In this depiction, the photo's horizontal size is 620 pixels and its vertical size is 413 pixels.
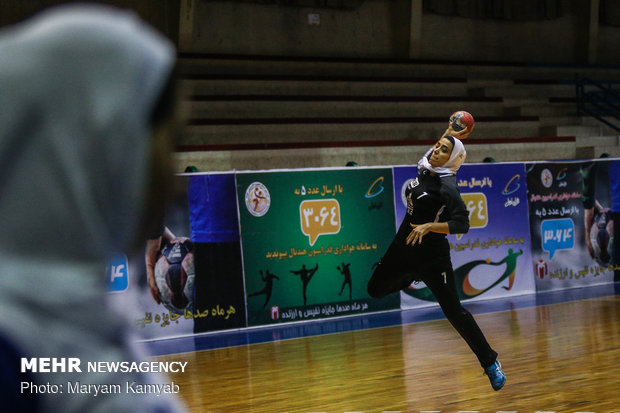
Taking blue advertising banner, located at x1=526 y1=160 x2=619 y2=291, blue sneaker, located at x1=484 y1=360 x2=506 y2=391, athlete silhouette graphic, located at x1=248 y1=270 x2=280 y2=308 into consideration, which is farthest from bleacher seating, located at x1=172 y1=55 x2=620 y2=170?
blue sneaker, located at x1=484 y1=360 x2=506 y2=391

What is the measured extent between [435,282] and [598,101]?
11.6 metres

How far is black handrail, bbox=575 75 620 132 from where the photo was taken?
14.3m

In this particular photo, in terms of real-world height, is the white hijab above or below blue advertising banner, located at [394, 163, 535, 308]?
above

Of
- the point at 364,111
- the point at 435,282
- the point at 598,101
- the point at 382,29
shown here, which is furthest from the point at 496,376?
the point at 598,101

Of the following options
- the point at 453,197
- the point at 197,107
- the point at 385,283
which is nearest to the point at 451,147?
the point at 453,197

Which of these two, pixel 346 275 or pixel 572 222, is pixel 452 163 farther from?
pixel 572 222

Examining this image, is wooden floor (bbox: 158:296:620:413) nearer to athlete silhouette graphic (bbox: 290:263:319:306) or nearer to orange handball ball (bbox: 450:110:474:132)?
athlete silhouette graphic (bbox: 290:263:319:306)

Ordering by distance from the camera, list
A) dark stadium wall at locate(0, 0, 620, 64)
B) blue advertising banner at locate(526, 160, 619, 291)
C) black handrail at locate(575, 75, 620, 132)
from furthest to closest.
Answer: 1. black handrail at locate(575, 75, 620, 132)
2. dark stadium wall at locate(0, 0, 620, 64)
3. blue advertising banner at locate(526, 160, 619, 291)

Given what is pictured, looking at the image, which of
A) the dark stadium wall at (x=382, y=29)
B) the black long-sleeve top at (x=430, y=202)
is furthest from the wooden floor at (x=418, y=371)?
the dark stadium wall at (x=382, y=29)

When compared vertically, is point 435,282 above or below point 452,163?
below

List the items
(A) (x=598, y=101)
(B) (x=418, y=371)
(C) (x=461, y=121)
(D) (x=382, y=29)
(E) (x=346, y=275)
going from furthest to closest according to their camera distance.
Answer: (A) (x=598, y=101) < (D) (x=382, y=29) < (E) (x=346, y=275) < (B) (x=418, y=371) < (C) (x=461, y=121)

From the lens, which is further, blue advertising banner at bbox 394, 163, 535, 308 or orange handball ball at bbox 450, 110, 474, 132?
blue advertising banner at bbox 394, 163, 535, 308

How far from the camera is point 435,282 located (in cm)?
507

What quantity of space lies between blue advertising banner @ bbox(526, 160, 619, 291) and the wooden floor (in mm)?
2327
